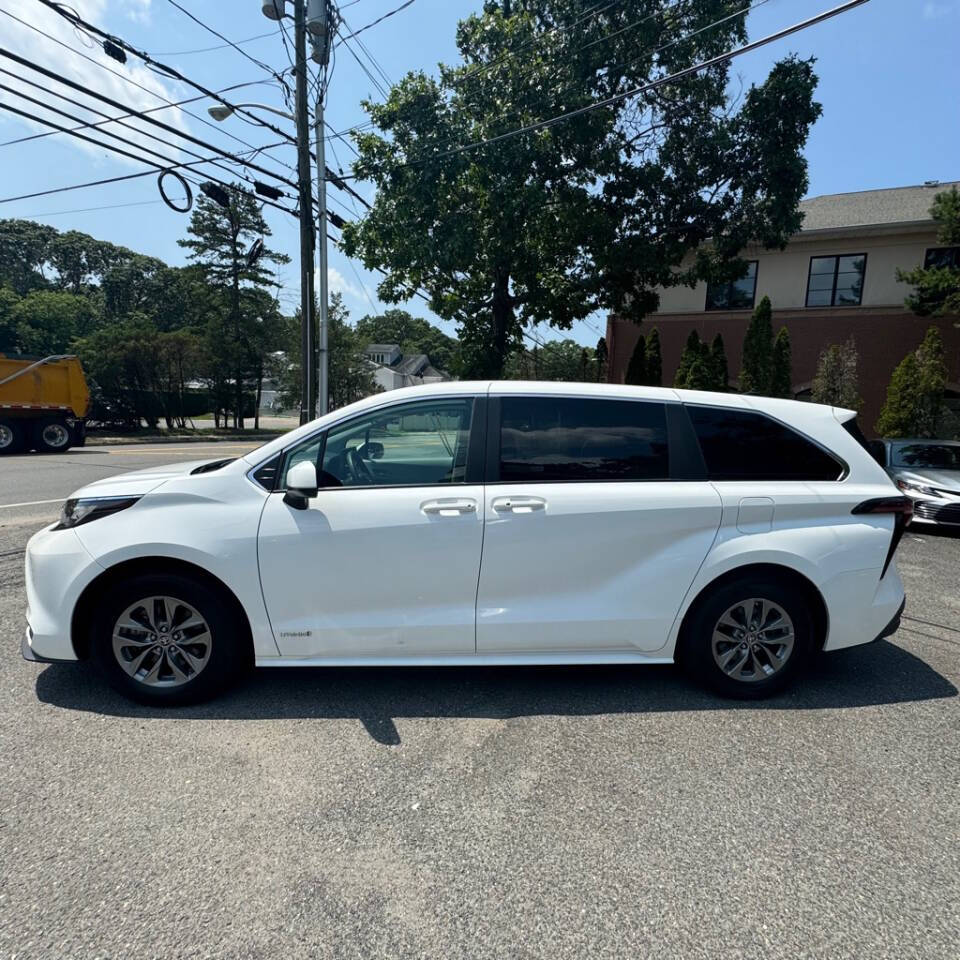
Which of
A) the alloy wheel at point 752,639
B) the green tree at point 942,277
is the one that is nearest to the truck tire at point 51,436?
the alloy wheel at point 752,639

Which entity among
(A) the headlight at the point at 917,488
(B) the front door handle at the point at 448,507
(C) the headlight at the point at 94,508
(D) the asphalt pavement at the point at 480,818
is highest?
(B) the front door handle at the point at 448,507

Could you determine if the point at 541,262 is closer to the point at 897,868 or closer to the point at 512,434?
the point at 512,434

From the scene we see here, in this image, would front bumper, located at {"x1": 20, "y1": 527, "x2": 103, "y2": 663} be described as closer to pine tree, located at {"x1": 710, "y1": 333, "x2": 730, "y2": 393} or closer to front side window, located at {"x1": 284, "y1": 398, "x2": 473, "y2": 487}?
front side window, located at {"x1": 284, "y1": 398, "x2": 473, "y2": 487}

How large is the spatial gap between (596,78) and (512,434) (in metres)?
12.8

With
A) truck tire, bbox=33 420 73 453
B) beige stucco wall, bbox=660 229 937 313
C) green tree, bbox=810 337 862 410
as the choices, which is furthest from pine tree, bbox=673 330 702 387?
truck tire, bbox=33 420 73 453

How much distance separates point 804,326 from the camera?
63.8ft

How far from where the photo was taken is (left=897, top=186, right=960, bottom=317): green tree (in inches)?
539

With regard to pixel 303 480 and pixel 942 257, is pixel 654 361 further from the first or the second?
pixel 303 480

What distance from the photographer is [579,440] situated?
10.9 feet

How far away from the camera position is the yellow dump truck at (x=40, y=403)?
55.3 feet

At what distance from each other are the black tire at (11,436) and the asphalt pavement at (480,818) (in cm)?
1708

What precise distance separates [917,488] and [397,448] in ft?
25.8

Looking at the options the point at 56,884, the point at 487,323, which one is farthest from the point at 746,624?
the point at 487,323

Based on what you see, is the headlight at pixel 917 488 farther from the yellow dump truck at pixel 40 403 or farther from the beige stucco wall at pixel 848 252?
the yellow dump truck at pixel 40 403
